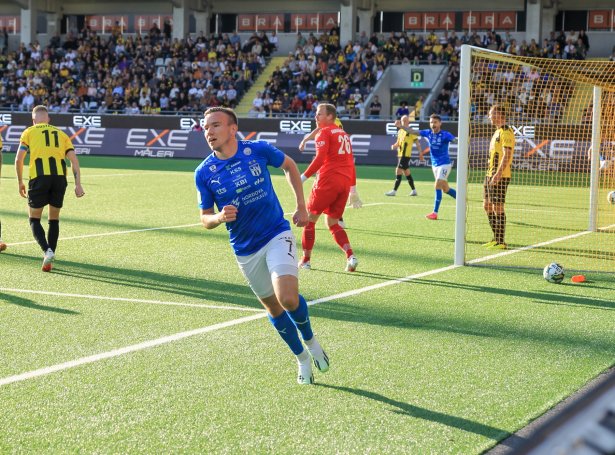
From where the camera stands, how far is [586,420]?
0.87 m

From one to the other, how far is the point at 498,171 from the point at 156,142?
79.2ft

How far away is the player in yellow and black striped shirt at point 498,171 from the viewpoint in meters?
12.0

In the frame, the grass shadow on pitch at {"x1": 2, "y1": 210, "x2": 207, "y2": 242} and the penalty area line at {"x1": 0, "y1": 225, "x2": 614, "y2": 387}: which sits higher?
the grass shadow on pitch at {"x1": 2, "y1": 210, "x2": 207, "y2": 242}

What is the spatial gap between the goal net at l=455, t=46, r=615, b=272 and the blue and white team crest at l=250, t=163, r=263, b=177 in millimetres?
5336

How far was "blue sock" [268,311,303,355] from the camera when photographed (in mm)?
5555

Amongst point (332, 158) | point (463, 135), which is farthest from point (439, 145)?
point (332, 158)

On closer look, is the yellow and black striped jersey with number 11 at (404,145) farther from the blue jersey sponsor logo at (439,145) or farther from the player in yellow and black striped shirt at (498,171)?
the player in yellow and black striped shirt at (498,171)

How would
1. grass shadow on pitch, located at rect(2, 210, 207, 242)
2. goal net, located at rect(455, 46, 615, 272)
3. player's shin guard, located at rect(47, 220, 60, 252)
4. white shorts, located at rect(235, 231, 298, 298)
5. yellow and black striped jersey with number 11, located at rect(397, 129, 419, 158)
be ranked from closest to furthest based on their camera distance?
white shorts, located at rect(235, 231, 298, 298) < player's shin guard, located at rect(47, 220, 60, 252) < goal net, located at rect(455, 46, 615, 272) < grass shadow on pitch, located at rect(2, 210, 207, 242) < yellow and black striped jersey with number 11, located at rect(397, 129, 419, 158)

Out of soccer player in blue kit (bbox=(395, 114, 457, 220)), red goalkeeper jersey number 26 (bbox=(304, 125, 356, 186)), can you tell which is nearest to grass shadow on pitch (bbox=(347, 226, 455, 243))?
soccer player in blue kit (bbox=(395, 114, 457, 220))

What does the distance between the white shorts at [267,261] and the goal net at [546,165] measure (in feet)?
17.5

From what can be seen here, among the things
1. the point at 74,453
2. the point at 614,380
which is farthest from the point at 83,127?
the point at 614,380

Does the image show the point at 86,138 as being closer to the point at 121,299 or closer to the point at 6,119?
the point at 6,119

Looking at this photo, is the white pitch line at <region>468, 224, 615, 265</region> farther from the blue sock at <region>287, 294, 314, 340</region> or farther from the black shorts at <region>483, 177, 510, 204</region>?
the blue sock at <region>287, 294, 314, 340</region>

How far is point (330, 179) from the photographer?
10.2 m
